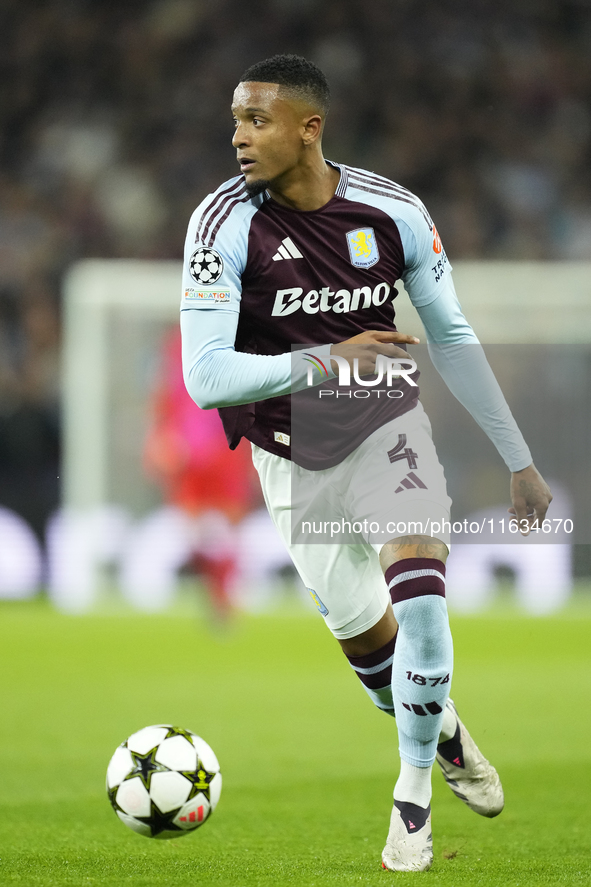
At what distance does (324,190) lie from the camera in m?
3.65

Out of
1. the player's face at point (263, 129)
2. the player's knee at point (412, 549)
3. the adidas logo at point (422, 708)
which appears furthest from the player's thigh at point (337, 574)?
the player's face at point (263, 129)

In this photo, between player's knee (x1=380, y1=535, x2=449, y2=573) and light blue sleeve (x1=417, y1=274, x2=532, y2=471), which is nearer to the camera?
player's knee (x1=380, y1=535, x2=449, y2=573)

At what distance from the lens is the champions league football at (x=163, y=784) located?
11.2 ft

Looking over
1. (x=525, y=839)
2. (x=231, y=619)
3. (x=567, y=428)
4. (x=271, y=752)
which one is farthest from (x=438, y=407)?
(x=525, y=839)

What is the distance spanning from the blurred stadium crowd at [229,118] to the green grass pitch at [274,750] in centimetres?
572

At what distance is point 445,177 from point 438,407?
4765 mm

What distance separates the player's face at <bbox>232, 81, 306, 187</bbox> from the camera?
137 inches

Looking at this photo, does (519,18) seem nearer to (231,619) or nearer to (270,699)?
(231,619)

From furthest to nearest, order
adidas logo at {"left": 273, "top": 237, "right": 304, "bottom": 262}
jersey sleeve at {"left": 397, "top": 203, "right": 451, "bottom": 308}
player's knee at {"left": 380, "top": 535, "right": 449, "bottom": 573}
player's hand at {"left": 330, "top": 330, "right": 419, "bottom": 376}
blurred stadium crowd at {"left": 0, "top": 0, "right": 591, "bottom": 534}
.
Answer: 1. blurred stadium crowd at {"left": 0, "top": 0, "right": 591, "bottom": 534}
2. jersey sleeve at {"left": 397, "top": 203, "right": 451, "bottom": 308}
3. adidas logo at {"left": 273, "top": 237, "right": 304, "bottom": 262}
4. player's knee at {"left": 380, "top": 535, "right": 449, "bottom": 573}
5. player's hand at {"left": 330, "top": 330, "right": 419, "bottom": 376}

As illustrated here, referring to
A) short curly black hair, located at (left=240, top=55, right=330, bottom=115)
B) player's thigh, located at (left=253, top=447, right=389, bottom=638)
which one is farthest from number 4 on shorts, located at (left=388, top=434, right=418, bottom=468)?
short curly black hair, located at (left=240, top=55, right=330, bottom=115)

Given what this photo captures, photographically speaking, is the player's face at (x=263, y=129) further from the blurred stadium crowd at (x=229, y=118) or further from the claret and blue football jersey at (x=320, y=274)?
the blurred stadium crowd at (x=229, y=118)

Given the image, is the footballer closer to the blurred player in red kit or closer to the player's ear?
the player's ear

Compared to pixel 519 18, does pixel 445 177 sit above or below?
below

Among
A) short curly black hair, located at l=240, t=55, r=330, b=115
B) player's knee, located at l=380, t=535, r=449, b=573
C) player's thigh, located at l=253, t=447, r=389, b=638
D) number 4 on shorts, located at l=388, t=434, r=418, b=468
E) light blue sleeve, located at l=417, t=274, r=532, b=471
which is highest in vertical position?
short curly black hair, located at l=240, t=55, r=330, b=115
